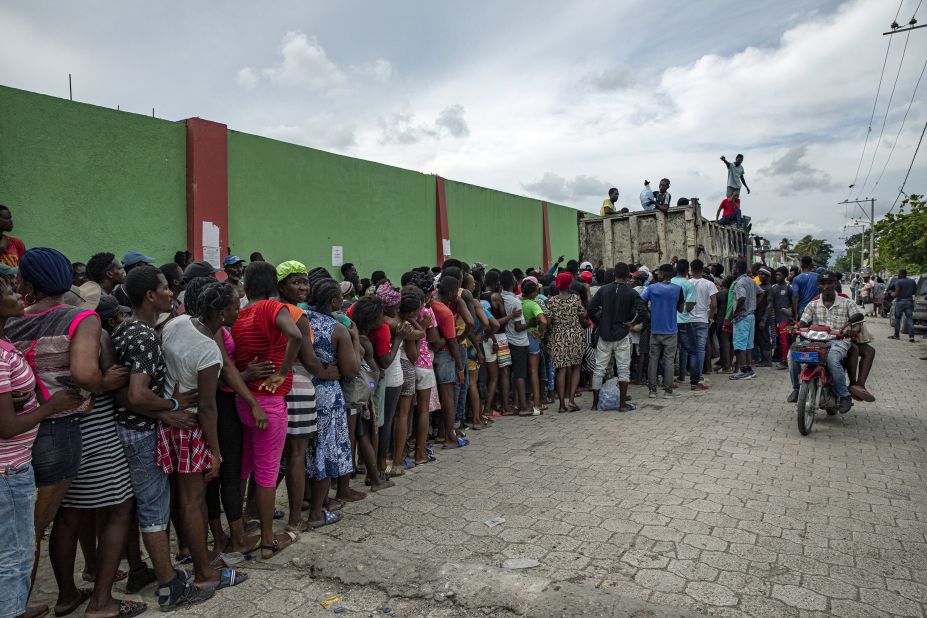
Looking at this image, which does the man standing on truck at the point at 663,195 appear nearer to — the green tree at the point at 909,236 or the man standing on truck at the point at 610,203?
the man standing on truck at the point at 610,203

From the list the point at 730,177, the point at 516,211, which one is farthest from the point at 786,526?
the point at 516,211

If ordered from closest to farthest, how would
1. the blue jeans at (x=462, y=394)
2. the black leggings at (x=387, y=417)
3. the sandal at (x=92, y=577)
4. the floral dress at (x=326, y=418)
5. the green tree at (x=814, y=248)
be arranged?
the sandal at (x=92, y=577), the floral dress at (x=326, y=418), the black leggings at (x=387, y=417), the blue jeans at (x=462, y=394), the green tree at (x=814, y=248)

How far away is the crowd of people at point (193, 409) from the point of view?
8.97 feet

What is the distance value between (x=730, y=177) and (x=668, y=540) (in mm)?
12130

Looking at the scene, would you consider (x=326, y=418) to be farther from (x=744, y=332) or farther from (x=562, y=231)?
(x=562, y=231)

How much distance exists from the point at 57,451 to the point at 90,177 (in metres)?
6.22

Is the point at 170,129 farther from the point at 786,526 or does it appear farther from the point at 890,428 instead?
the point at 890,428

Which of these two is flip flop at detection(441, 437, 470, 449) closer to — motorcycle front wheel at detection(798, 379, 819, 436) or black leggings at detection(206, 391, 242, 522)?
black leggings at detection(206, 391, 242, 522)

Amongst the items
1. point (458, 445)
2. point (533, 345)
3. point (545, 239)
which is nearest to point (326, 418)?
point (458, 445)

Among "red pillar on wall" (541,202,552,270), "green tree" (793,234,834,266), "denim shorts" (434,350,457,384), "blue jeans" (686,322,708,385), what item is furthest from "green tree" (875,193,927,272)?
"green tree" (793,234,834,266)

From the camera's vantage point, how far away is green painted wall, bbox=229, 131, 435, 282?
9.53 meters

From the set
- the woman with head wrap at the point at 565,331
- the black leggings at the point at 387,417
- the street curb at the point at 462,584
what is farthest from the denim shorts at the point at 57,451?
the woman with head wrap at the point at 565,331

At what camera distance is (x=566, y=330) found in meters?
7.60

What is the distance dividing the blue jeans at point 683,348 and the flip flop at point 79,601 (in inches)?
319
